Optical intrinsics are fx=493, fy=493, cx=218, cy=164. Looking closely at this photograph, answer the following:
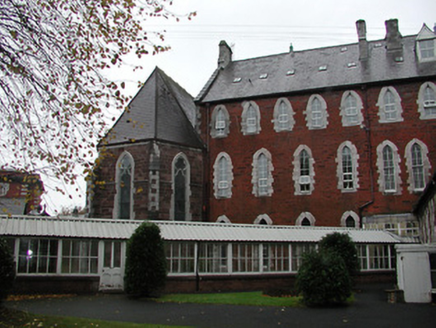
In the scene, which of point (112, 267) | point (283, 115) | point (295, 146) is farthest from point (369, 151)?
point (112, 267)

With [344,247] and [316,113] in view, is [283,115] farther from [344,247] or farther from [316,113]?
[344,247]

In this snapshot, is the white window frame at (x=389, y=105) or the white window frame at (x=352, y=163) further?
the white window frame at (x=389, y=105)

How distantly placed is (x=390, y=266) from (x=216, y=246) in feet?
29.0

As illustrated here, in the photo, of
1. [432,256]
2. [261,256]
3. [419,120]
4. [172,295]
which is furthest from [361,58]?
[172,295]

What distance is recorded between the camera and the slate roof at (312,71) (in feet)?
93.6

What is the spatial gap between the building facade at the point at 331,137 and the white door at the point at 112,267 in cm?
1077

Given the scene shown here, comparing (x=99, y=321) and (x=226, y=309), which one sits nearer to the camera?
(x=99, y=321)

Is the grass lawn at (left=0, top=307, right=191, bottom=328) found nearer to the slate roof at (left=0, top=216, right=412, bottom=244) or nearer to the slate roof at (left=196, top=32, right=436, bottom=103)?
the slate roof at (left=0, top=216, right=412, bottom=244)

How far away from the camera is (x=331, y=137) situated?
28562 millimetres

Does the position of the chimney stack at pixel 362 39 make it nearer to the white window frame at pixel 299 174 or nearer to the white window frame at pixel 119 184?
the white window frame at pixel 299 174

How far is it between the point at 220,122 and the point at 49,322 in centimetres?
2133

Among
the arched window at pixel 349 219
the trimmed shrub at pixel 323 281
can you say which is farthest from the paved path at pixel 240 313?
the arched window at pixel 349 219

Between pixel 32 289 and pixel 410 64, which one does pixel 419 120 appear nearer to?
pixel 410 64

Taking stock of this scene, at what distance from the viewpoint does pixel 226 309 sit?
14.1m
